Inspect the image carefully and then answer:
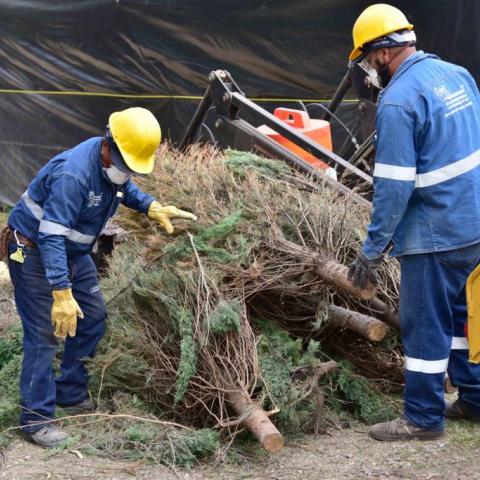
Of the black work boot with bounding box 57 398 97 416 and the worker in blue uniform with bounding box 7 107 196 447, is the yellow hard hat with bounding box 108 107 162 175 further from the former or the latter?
the black work boot with bounding box 57 398 97 416

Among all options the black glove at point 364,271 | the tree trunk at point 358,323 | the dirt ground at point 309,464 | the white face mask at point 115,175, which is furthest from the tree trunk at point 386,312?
the white face mask at point 115,175

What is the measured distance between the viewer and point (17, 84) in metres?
10.5

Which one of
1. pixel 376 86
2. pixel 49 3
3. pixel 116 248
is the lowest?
pixel 116 248

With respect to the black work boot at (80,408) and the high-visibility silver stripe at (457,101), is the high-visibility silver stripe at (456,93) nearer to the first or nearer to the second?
the high-visibility silver stripe at (457,101)

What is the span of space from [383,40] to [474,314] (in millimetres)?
1468

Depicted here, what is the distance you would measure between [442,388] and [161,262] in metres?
1.75

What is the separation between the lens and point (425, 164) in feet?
13.3

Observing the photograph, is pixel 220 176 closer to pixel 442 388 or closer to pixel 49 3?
pixel 442 388

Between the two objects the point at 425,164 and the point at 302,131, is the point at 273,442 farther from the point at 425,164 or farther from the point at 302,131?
the point at 302,131

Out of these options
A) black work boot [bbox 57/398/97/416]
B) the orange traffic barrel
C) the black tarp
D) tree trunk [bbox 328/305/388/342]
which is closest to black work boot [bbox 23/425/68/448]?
black work boot [bbox 57/398/97/416]

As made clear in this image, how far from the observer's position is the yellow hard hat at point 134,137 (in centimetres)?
430

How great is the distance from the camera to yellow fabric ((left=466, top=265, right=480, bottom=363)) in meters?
3.96

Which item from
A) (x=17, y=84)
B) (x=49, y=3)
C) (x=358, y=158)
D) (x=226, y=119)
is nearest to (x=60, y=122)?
(x=17, y=84)

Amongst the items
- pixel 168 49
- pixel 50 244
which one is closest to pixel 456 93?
pixel 50 244
